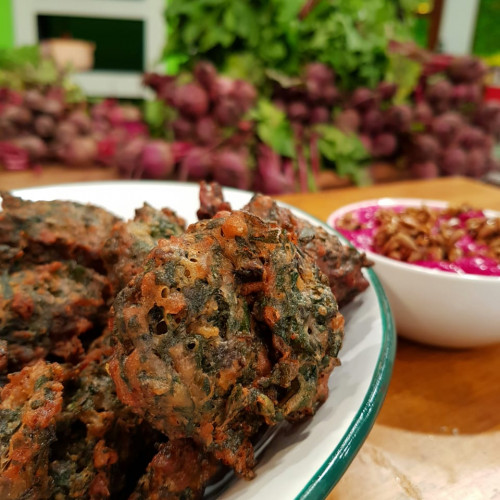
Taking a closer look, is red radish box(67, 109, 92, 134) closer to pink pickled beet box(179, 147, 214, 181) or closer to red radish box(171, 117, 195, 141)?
red radish box(171, 117, 195, 141)

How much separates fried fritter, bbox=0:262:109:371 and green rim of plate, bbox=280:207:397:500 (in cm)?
38

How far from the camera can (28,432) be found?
1.64 ft

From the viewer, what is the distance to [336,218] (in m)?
1.16

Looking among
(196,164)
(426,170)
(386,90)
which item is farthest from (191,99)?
(426,170)

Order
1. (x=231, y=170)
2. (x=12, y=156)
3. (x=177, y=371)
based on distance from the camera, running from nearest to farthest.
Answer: (x=177, y=371), (x=231, y=170), (x=12, y=156)

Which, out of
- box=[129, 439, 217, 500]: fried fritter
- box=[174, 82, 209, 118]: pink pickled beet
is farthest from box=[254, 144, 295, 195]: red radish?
box=[129, 439, 217, 500]: fried fritter

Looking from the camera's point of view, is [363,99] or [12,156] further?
[363,99]

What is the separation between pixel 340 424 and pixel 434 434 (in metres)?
0.36

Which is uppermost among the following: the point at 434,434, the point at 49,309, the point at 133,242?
the point at 133,242

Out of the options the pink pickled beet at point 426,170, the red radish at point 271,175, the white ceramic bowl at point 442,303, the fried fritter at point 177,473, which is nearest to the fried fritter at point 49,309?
the fried fritter at point 177,473

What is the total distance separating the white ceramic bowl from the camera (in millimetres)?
859

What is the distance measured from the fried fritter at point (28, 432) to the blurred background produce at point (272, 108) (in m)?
1.48

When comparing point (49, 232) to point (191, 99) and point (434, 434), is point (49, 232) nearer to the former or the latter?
point (434, 434)

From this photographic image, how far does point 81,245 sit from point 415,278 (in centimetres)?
58
